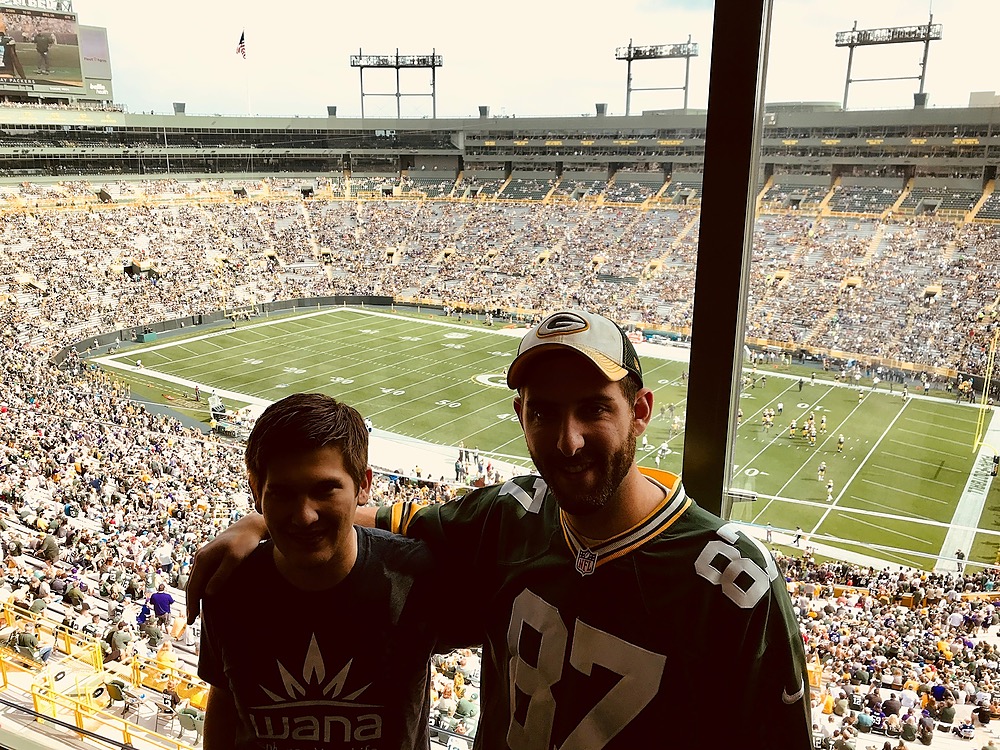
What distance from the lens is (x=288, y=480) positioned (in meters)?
0.72

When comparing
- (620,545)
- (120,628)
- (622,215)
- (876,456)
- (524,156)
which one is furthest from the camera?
(524,156)

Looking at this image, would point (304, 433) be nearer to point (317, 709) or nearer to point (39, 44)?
point (317, 709)

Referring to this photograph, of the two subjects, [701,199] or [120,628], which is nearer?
[701,199]

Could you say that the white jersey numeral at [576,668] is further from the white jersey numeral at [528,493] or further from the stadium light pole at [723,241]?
the stadium light pole at [723,241]

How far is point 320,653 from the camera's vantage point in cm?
76

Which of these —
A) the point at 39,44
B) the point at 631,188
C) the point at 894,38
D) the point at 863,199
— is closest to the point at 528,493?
the point at 894,38

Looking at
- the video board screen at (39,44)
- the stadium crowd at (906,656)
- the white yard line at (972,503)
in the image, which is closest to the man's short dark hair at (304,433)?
the stadium crowd at (906,656)

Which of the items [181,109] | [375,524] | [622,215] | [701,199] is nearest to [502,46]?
[701,199]

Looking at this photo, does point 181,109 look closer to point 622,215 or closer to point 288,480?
point 622,215

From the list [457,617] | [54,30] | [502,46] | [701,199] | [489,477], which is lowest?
[489,477]

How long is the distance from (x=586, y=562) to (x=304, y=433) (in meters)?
0.30

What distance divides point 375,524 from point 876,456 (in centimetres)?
424

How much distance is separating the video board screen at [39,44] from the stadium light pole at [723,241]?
4.51m

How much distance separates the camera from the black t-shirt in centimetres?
76
